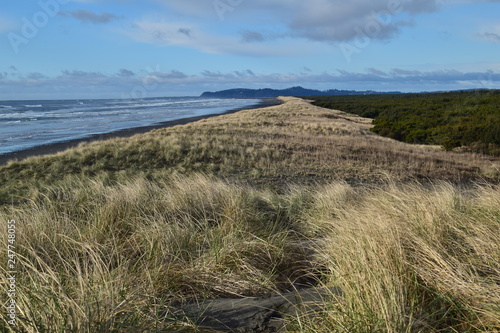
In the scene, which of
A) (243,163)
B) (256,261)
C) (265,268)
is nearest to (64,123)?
(243,163)

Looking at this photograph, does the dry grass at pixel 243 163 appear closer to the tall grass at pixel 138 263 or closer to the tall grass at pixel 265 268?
the tall grass at pixel 138 263

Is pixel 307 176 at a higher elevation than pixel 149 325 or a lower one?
lower

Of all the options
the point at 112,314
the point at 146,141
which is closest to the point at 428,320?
the point at 112,314

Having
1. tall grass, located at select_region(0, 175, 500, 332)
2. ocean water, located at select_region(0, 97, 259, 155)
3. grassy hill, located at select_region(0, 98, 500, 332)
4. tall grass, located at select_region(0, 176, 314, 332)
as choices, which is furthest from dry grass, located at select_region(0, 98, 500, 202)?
ocean water, located at select_region(0, 97, 259, 155)

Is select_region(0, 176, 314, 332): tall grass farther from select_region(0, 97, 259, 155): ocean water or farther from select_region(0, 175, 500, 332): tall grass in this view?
select_region(0, 97, 259, 155): ocean water

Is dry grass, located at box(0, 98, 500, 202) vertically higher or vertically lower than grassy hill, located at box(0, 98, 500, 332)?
lower

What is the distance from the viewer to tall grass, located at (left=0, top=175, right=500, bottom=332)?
235 centimetres

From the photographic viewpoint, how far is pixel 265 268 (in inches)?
147

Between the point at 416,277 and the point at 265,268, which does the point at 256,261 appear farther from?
the point at 416,277

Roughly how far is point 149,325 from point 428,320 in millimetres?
1838

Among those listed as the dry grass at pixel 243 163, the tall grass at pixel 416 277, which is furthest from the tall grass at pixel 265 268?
the dry grass at pixel 243 163

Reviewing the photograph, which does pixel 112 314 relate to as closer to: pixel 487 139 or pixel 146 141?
pixel 146 141

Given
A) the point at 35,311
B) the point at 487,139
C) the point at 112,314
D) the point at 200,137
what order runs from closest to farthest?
the point at 112,314 → the point at 35,311 → the point at 200,137 → the point at 487,139

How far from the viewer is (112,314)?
7.43 feet
